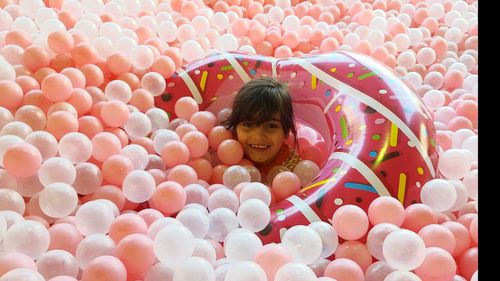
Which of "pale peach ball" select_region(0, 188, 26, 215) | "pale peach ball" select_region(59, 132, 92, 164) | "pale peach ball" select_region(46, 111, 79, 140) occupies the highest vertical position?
"pale peach ball" select_region(46, 111, 79, 140)

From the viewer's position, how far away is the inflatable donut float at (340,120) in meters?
1.21

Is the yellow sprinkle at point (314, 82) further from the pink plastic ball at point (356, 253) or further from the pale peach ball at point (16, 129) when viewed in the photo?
the pale peach ball at point (16, 129)

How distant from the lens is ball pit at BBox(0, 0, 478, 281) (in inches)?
38.9

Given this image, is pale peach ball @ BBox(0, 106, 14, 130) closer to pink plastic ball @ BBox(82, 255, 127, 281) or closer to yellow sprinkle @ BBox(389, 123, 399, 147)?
pink plastic ball @ BBox(82, 255, 127, 281)

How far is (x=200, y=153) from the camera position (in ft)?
4.83

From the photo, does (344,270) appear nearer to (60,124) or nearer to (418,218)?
(418,218)

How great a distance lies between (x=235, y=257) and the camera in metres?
1.01

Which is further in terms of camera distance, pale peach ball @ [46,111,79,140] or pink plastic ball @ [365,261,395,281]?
pale peach ball @ [46,111,79,140]

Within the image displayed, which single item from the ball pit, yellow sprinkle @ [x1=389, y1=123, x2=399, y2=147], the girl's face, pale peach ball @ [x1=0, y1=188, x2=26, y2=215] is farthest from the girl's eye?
pale peach ball @ [x1=0, y1=188, x2=26, y2=215]

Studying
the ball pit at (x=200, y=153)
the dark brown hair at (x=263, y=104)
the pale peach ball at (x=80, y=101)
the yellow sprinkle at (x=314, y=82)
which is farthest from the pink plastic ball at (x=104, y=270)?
the yellow sprinkle at (x=314, y=82)

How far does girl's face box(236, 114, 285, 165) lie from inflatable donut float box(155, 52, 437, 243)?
0.30ft

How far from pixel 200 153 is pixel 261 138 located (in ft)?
0.61

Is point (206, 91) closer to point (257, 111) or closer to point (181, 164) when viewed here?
point (257, 111)

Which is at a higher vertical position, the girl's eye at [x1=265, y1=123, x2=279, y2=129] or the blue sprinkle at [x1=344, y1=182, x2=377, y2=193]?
the girl's eye at [x1=265, y1=123, x2=279, y2=129]
